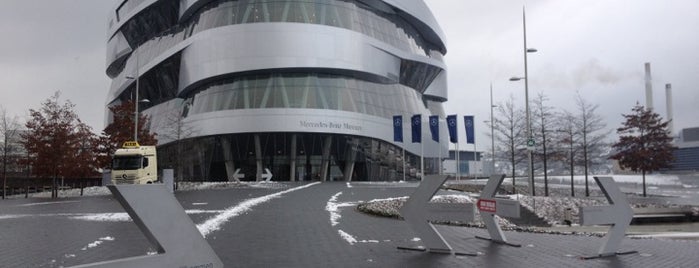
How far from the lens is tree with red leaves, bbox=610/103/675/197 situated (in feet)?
109

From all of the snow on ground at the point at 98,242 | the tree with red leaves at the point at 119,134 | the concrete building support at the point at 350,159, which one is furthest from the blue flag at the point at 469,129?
the snow on ground at the point at 98,242

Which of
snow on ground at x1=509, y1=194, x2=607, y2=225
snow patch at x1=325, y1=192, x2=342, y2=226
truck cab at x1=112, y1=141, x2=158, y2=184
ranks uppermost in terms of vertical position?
truck cab at x1=112, y1=141, x2=158, y2=184

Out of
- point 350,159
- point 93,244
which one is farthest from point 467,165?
point 93,244

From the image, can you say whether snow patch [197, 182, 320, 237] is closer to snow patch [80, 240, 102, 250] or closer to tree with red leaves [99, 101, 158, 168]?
snow patch [80, 240, 102, 250]

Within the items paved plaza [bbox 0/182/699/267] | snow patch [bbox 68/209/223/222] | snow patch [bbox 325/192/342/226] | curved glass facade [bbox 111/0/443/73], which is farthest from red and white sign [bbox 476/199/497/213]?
curved glass facade [bbox 111/0/443/73]

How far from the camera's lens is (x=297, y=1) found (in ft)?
175

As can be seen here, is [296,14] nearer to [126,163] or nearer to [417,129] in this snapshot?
[417,129]

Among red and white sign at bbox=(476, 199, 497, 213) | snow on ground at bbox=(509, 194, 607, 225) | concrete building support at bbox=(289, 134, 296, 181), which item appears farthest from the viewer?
concrete building support at bbox=(289, 134, 296, 181)

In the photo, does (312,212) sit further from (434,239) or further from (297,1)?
(297,1)

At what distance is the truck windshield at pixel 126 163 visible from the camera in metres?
28.6

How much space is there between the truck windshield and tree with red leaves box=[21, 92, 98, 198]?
5.57 m

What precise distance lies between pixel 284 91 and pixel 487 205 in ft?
140

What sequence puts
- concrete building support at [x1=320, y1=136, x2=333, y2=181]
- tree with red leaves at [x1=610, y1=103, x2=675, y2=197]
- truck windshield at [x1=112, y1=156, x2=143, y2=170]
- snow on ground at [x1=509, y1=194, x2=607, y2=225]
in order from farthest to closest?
concrete building support at [x1=320, y1=136, x2=333, y2=181] < tree with red leaves at [x1=610, y1=103, x2=675, y2=197] < truck windshield at [x1=112, y1=156, x2=143, y2=170] < snow on ground at [x1=509, y1=194, x2=607, y2=225]

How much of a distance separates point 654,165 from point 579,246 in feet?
87.6
